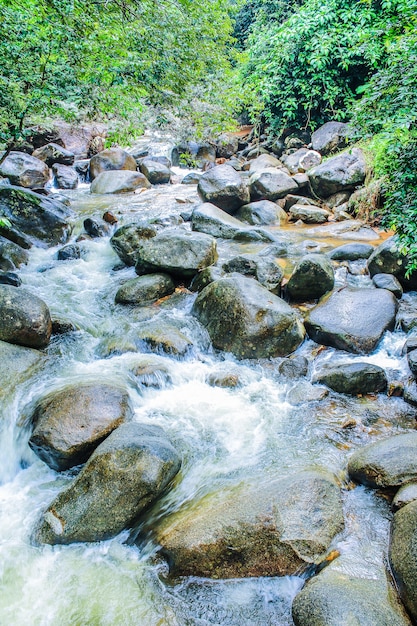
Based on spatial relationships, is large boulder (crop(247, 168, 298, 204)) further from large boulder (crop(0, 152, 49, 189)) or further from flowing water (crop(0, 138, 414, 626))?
large boulder (crop(0, 152, 49, 189))

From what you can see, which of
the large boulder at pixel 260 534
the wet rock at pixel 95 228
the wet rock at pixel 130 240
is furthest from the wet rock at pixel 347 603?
the wet rock at pixel 95 228

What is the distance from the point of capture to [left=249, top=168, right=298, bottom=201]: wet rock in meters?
11.2

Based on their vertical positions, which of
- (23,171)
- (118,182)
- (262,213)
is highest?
(23,171)

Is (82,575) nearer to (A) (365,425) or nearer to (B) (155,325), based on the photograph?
(A) (365,425)

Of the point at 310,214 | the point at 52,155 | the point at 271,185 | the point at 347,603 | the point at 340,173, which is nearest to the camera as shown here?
the point at 347,603

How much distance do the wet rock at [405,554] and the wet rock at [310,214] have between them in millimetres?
→ 8558

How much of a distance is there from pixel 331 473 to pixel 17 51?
6.00m

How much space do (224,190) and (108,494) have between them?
8.75 meters

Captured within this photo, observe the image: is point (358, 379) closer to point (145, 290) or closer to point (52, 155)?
point (145, 290)

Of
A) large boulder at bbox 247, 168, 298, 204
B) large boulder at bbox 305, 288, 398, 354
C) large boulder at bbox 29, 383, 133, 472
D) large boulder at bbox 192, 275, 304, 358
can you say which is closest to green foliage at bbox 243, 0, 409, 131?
large boulder at bbox 247, 168, 298, 204

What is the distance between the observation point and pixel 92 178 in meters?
14.5

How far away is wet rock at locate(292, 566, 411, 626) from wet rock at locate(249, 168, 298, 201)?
10.1 meters

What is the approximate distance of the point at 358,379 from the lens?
4770 millimetres

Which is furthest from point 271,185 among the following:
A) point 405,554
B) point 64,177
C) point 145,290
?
point 405,554
